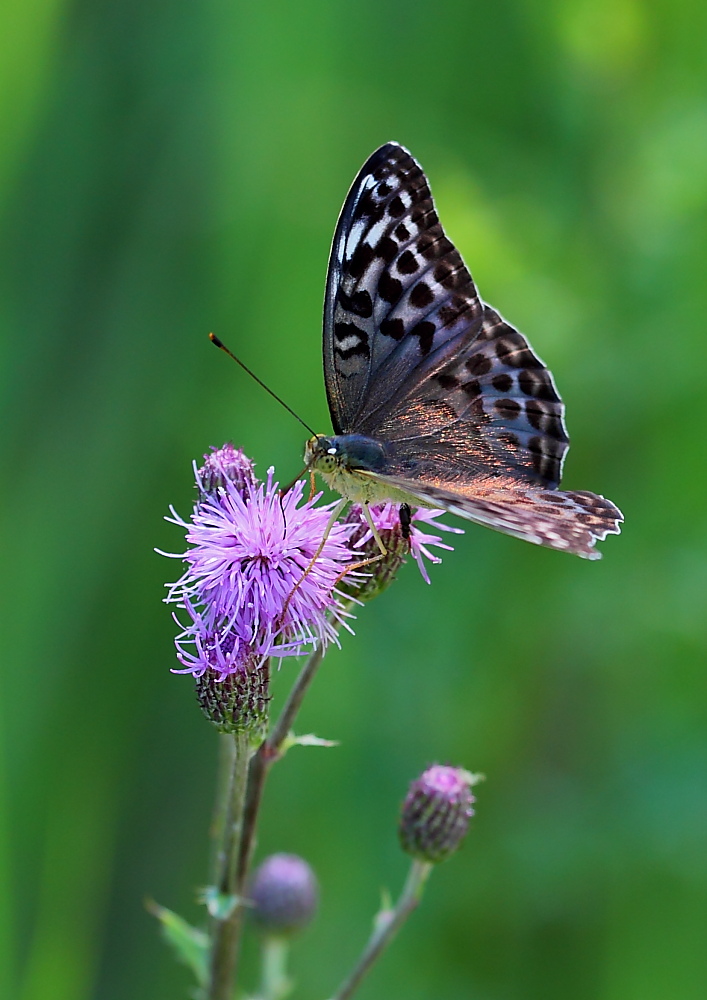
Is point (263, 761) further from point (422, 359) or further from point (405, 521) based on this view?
point (422, 359)

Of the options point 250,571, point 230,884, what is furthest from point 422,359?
point 230,884

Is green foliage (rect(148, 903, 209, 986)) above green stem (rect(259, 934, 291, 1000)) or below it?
above

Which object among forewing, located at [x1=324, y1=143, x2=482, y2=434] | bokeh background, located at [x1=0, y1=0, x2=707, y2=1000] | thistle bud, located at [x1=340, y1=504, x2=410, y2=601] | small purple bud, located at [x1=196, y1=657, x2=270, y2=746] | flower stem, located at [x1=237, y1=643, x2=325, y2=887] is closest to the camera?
small purple bud, located at [x1=196, y1=657, x2=270, y2=746]

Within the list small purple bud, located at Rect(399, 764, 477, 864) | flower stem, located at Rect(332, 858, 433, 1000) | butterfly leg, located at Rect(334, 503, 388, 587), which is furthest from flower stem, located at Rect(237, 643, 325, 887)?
small purple bud, located at Rect(399, 764, 477, 864)

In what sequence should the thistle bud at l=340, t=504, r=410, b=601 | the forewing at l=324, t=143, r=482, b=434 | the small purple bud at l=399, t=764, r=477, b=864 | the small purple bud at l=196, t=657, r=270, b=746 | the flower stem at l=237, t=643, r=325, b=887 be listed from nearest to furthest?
1. the small purple bud at l=196, t=657, r=270, b=746
2. the flower stem at l=237, t=643, r=325, b=887
3. the thistle bud at l=340, t=504, r=410, b=601
4. the small purple bud at l=399, t=764, r=477, b=864
5. the forewing at l=324, t=143, r=482, b=434

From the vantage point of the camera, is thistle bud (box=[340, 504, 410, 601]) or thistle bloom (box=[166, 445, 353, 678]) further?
thistle bud (box=[340, 504, 410, 601])

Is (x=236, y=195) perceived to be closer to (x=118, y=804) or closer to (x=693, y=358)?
(x=693, y=358)

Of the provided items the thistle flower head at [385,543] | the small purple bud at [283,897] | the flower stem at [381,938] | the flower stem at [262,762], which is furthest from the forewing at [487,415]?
the small purple bud at [283,897]

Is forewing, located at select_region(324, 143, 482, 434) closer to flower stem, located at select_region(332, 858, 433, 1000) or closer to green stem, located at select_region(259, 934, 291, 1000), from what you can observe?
flower stem, located at select_region(332, 858, 433, 1000)
